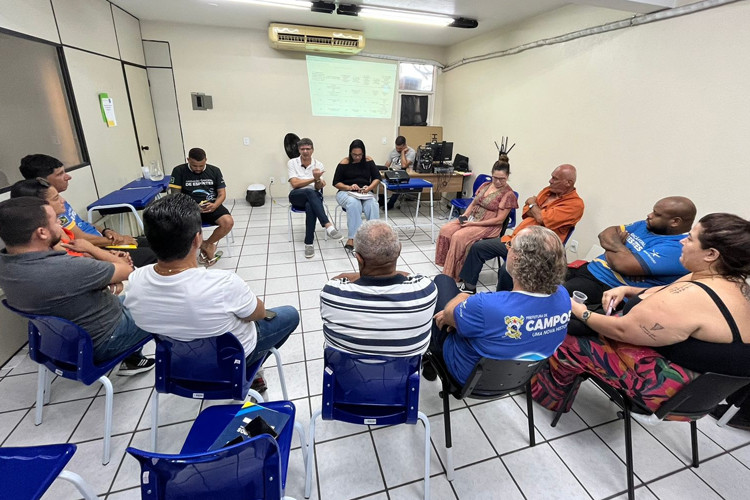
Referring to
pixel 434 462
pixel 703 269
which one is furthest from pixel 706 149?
pixel 434 462

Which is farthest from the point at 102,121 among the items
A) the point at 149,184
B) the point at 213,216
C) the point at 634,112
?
the point at 634,112

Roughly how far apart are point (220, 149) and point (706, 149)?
5802mm

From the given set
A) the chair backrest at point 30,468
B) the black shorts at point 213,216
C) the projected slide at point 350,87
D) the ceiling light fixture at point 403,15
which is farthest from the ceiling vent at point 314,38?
the chair backrest at point 30,468

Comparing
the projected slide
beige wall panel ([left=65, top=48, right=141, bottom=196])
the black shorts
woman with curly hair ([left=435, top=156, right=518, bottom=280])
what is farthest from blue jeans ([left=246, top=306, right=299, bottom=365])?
the projected slide

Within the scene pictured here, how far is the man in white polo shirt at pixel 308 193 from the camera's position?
3.72 meters

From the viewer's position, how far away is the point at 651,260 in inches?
72.5

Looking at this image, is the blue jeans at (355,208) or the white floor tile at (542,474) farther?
the blue jeans at (355,208)

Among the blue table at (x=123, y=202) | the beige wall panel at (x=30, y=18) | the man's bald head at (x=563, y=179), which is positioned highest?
the beige wall panel at (x=30, y=18)

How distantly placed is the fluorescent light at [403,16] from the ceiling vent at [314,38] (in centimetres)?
113

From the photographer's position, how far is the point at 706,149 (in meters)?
2.26

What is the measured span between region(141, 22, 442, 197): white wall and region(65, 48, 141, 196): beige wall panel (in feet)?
3.81

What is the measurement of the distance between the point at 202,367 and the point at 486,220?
2660mm

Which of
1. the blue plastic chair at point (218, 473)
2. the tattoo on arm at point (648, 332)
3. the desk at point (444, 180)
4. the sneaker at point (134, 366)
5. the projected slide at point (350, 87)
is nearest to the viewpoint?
the blue plastic chair at point (218, 473)

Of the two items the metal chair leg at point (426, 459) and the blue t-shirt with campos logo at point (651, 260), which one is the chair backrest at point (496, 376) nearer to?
the metal chair leg at point (426, 459)
